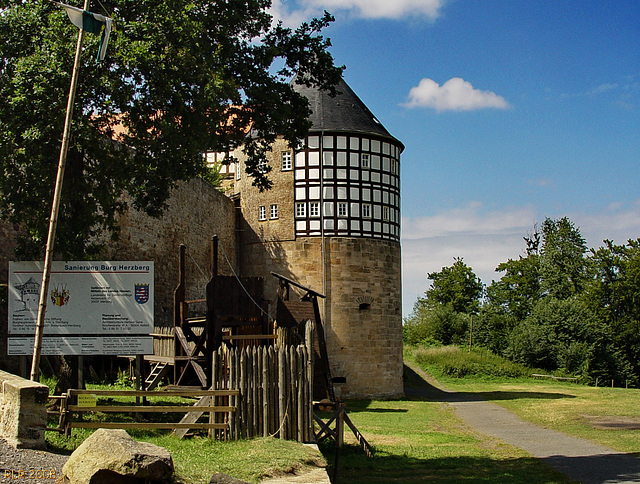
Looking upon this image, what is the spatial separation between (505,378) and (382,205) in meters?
15.5

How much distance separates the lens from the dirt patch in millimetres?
18859

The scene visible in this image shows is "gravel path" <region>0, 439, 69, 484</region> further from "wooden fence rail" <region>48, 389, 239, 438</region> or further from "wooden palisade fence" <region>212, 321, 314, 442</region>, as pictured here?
"wooden palisade fence" <region>212, 321, 314, 442</region>

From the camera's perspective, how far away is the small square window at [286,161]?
29.7 meters

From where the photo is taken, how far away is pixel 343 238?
94.8 ft

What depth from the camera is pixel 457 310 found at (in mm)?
63750

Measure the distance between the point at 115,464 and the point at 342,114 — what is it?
24.4m

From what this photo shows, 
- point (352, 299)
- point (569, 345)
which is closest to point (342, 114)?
point (352, 299)

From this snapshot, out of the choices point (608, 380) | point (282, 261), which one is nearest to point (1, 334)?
point (282, 261)

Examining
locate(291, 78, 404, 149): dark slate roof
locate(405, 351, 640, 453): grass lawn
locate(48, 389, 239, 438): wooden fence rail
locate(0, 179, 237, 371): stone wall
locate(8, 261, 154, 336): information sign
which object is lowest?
locate(405, 351, 640, 453): grass lawn

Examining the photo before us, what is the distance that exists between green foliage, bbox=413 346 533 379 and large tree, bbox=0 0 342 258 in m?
28.9

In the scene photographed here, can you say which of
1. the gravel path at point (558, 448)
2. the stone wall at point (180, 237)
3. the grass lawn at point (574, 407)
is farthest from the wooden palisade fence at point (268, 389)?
the stone wall at point (180, 237)

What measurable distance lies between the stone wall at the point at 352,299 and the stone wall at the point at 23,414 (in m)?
20.4

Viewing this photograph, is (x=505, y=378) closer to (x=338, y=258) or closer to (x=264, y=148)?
(x=338, y=258)

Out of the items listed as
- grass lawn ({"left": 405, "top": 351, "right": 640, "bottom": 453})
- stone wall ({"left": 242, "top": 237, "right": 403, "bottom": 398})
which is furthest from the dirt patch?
stone wall ({"left": 242, "top": 237, "right": 403, "bottom": 398})
